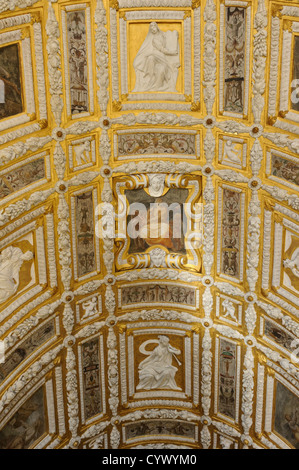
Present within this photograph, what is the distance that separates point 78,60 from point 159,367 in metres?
8.47

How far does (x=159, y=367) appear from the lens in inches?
659

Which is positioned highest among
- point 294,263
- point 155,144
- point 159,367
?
point 155,144

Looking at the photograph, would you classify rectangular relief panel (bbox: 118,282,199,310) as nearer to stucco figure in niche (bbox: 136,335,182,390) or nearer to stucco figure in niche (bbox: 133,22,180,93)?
stucco figure in niche (bbox: 136,335,182,390)

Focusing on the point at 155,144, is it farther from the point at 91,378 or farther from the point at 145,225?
the point at 91,378

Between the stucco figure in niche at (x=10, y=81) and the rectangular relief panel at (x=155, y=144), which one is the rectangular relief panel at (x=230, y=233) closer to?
the rectangular relief panel at (x=155, y=144)

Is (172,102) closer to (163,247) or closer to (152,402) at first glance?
(163,247)

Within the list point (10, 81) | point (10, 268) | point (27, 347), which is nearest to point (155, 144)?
point (10, 81)

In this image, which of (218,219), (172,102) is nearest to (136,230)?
(218,219)

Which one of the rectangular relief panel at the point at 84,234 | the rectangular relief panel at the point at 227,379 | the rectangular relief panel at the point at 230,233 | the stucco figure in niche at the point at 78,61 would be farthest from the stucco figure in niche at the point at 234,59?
the rectangular relief panel at the point at 227,379

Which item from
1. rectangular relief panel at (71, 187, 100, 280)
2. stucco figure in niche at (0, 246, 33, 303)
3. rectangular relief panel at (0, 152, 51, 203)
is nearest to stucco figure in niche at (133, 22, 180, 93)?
rectangular relief panel at (0, 152, 51, 203)

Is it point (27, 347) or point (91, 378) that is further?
point (91, 378)

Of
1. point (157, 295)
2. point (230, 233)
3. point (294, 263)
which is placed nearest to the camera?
point (294, 263)

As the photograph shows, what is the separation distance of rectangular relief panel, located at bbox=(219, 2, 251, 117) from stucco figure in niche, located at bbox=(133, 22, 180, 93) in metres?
1.04

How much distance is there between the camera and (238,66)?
12.7m
